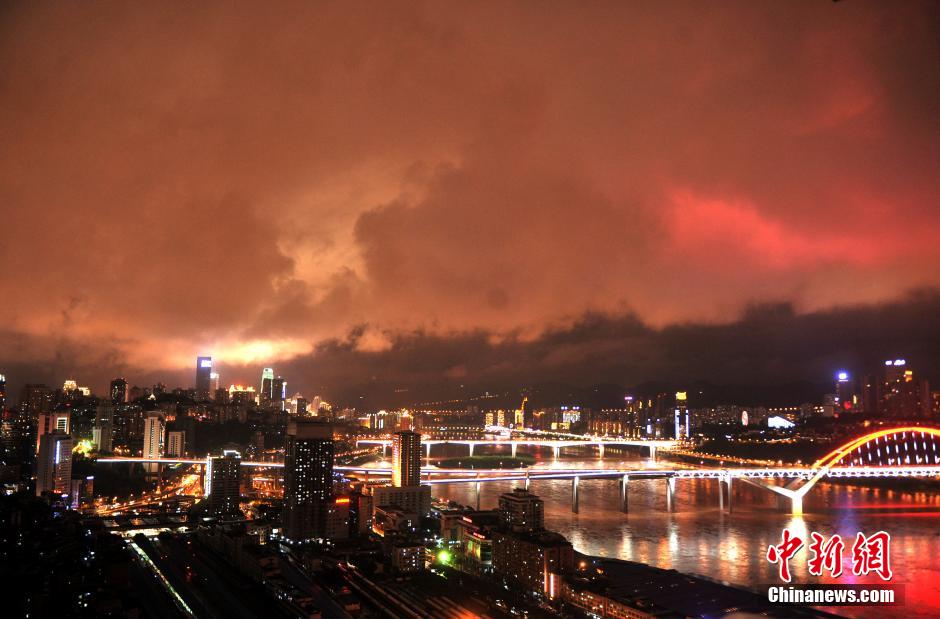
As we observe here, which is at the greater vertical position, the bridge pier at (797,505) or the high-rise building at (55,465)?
the high-rise building at (55,465)

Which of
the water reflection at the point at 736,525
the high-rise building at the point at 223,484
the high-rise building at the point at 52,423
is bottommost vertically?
the water reflection at the point at 736,525

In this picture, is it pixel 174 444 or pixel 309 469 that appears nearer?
pixel 309 469

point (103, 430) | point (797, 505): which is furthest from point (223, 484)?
point (797, 505)

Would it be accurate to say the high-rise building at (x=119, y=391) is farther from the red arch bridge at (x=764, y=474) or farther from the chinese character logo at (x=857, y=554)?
the chinese character logo at (x=857, y=554)

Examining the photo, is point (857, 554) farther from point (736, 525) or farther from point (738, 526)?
point (736, 525)

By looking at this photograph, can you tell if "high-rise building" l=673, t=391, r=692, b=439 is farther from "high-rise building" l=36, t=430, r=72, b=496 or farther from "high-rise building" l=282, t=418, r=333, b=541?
"high-rise building" l=36, t=430, r=72, b=496

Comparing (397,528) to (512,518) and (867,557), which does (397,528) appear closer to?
(512,518)

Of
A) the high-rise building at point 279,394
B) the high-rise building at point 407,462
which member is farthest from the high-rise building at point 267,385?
the high-rise building at point 407,462
